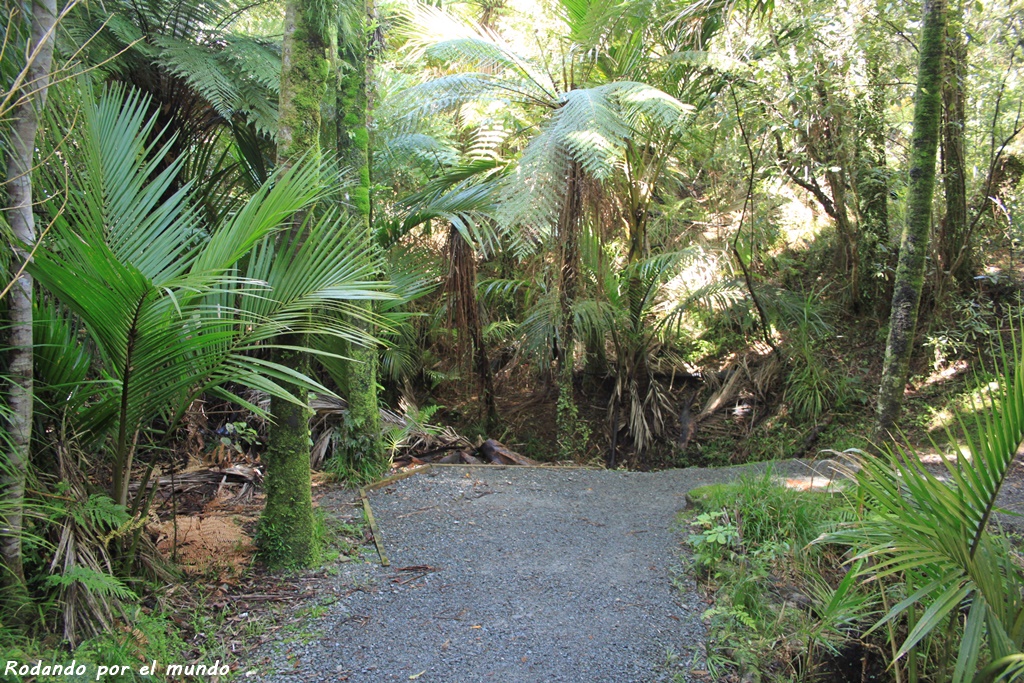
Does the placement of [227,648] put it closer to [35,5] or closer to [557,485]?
[35,5]

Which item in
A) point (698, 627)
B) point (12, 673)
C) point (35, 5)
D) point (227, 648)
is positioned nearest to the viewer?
point (12, 673)

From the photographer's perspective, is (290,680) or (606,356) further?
(606,356)

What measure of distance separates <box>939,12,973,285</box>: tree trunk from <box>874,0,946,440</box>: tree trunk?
283 cm

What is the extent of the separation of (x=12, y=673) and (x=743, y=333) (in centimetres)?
814

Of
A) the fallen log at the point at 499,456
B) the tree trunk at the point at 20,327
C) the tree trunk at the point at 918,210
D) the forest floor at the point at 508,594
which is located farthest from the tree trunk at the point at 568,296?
the tree trunk at the point at 20,327

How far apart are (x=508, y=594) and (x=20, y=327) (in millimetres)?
2503

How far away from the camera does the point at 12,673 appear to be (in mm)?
2254

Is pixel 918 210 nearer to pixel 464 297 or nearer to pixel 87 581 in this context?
pixel 464 297

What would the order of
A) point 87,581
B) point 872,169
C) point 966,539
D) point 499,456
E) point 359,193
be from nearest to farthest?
point 966,539
point 87,581
point 359,193
point 499,456
point 872,169

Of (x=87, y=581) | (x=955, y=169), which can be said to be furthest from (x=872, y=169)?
(x=87, y=581)

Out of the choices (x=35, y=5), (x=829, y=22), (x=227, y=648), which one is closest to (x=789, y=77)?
(x=829, y=22)

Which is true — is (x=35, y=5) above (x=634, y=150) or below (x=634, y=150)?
below

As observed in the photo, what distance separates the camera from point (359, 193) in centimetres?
478

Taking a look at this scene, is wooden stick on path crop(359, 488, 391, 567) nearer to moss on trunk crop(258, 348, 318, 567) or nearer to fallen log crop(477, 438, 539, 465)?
moss on trunk crop(258, 348, 318, 567)
